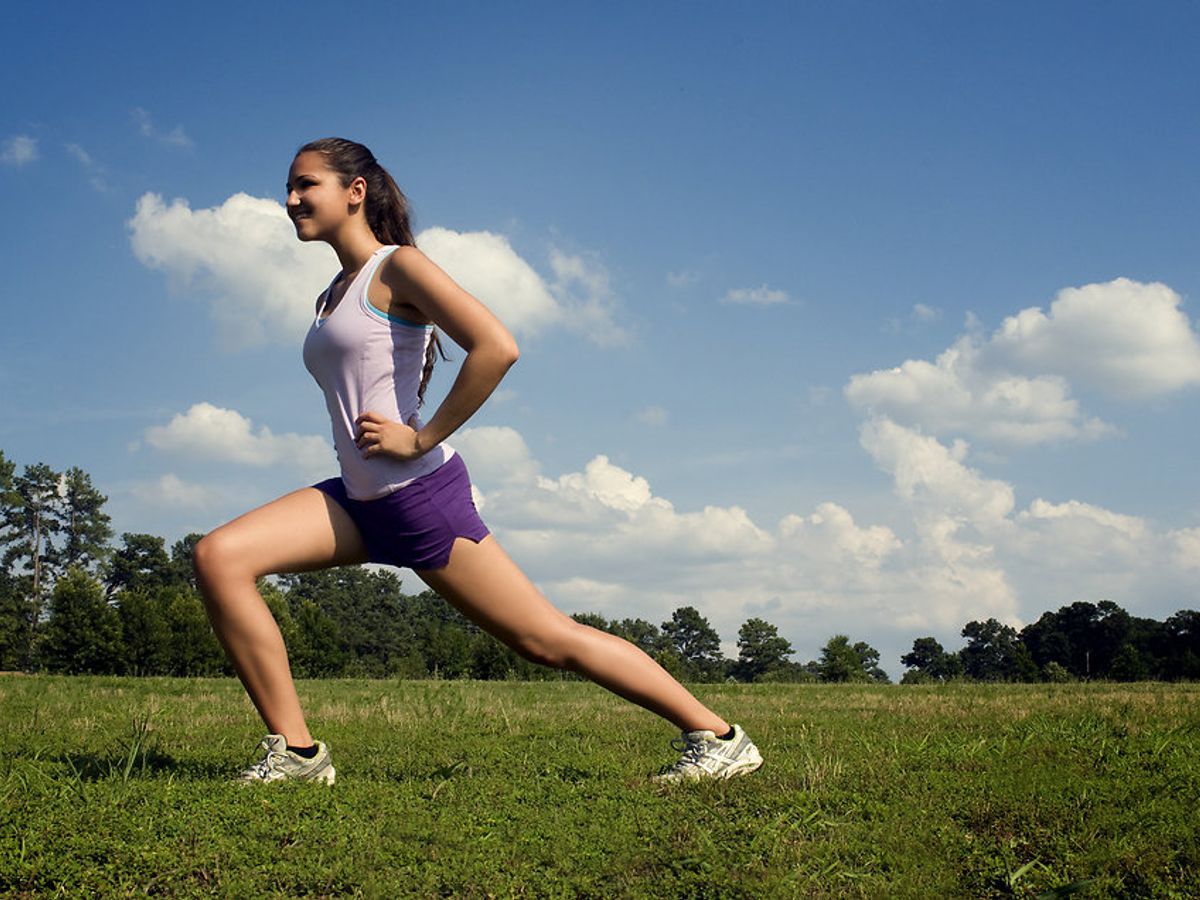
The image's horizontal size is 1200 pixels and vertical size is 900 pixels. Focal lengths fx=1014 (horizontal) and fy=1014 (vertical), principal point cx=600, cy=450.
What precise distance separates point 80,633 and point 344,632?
3808 cm

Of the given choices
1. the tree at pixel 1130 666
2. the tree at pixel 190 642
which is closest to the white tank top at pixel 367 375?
the tree at pixel 190 642

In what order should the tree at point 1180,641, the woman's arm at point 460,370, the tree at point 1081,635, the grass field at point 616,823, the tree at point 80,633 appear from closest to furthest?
1. the grass field at point 616,823
2. the woman's arm at point 460,370
3. the tree at point 80,633
4. the tree at point 1180,641
5. the tree at point 1081,635

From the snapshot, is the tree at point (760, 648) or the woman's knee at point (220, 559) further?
the tree at point (760, 648)

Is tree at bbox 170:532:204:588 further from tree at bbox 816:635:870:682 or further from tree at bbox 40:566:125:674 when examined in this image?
tree at bbox 816:635:870:682

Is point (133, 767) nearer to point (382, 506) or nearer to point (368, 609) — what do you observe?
point (382, 506)

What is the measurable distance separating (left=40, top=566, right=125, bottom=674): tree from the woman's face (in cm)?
5440

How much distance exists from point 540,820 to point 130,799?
5.36ft

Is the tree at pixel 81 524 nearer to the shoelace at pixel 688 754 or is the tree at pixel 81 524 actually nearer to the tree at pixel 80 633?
the tree at pixel 80 633

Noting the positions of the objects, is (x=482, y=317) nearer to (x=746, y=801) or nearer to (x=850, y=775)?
(x=746, y=801)

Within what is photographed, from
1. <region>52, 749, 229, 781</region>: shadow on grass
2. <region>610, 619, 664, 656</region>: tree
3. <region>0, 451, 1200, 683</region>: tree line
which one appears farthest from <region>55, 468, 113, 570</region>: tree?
<region>52, 749, 229, 781</region>: shadow on grass

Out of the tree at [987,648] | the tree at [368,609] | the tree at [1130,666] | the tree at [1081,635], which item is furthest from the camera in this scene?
the tree at [987,648]

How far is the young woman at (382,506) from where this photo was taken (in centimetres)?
411

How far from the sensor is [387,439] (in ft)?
13.3

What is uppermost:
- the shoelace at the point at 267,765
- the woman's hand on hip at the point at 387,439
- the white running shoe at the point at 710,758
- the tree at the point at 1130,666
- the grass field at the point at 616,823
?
the woman's hand on hip at the point at 387,439
